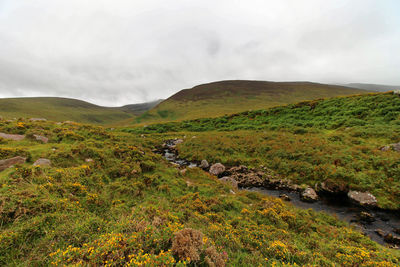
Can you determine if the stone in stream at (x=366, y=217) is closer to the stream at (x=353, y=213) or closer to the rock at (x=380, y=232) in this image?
the stream at (x=353, y=213)

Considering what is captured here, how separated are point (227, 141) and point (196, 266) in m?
17.7

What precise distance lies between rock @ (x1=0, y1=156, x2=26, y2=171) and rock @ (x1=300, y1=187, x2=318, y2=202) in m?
16.6

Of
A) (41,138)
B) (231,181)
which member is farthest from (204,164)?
(41,138)

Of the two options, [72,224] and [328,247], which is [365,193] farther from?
[72,224]

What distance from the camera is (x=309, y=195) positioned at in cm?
1039

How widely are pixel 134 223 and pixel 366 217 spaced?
39.3 feet

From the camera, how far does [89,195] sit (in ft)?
21.2

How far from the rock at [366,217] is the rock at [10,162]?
59.7 ft

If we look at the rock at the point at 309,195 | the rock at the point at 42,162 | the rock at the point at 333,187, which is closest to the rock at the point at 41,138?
the rock at the point at 42,162

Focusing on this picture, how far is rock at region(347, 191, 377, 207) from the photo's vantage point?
29.8 ft

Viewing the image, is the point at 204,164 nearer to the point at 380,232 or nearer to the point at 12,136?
the point at 380,232

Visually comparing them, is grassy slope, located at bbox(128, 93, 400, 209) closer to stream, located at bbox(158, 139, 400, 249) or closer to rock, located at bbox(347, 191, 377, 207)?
rock, located at bbox(347, 191, 377, 207)

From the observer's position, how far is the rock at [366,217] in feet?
26.6

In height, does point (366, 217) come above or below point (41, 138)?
below
